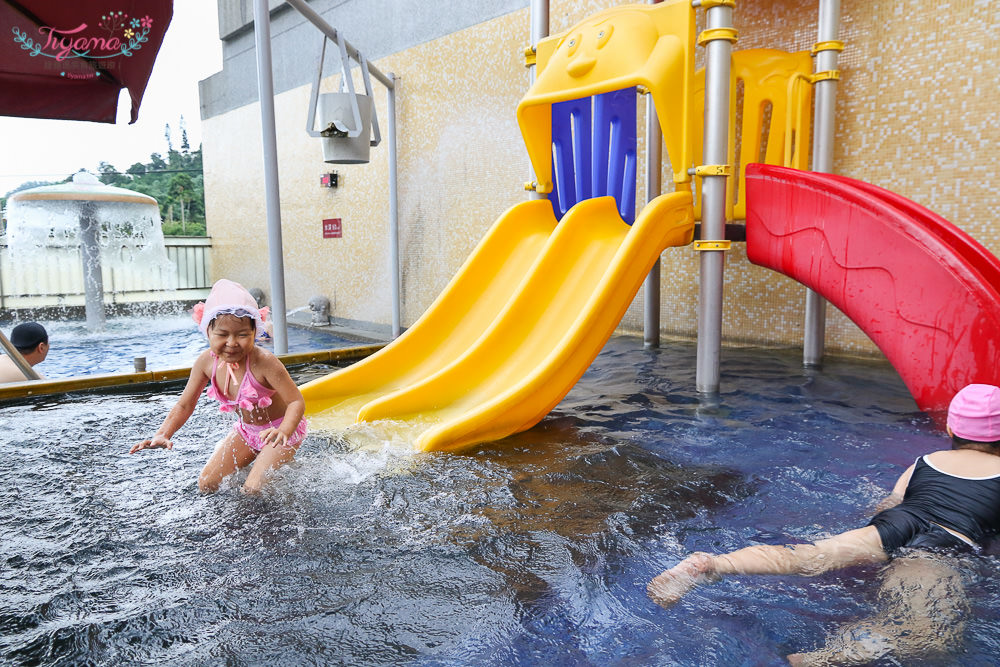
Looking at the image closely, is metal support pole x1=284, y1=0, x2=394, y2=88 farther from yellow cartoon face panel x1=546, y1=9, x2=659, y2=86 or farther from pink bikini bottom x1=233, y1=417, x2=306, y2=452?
pink bikini bottom x1=233, y1=417, x2=306, y2=452

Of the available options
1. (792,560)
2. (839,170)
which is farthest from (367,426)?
(839,170)

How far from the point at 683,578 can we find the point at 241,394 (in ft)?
5.60

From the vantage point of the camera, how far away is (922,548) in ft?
5.98

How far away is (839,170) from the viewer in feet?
15.9

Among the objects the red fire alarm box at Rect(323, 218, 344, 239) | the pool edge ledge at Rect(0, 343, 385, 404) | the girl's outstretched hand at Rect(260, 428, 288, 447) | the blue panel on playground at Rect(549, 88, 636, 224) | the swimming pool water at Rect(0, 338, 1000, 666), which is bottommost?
the swimming pool water at Rect(0, 338, 1000, 666)

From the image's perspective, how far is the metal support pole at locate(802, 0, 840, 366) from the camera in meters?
4.31

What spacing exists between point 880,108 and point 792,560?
153 inches

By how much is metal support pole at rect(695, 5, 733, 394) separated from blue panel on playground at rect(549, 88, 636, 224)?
0.57 m

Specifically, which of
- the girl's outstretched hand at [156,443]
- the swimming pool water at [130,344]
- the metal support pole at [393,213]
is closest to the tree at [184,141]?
the swimming pool water at [130,344]

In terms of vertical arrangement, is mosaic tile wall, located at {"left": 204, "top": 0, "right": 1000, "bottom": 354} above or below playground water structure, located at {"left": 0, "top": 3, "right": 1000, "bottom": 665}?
above

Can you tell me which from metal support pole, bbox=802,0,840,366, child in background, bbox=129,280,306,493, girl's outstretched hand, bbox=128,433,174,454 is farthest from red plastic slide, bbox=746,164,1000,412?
girl's outstretched hand, bbox=128,433,174,454

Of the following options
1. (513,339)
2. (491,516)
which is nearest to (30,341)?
(513,339)

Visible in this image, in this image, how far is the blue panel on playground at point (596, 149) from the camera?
14.0 ft

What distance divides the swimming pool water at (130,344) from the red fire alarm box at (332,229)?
131 cm
